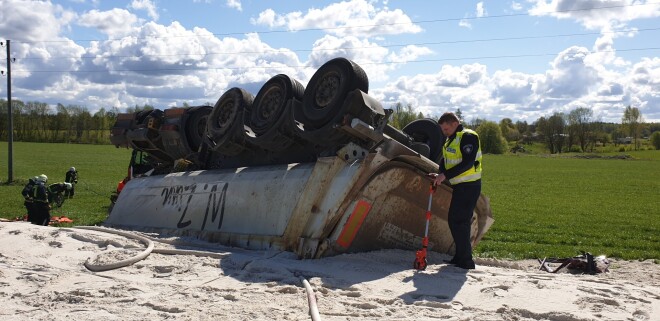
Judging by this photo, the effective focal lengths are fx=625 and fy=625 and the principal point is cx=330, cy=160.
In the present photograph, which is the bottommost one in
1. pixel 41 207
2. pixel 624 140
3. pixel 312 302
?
pixel 41 207

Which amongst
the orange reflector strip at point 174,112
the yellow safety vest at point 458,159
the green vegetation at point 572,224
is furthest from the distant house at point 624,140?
the yellow safety vest at point 458,159

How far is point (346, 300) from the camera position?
4750 mm

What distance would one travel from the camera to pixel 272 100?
28.4 ft

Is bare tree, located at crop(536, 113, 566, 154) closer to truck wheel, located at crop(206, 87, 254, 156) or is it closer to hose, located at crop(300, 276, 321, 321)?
truck wheel, located at crop(206, 87, 254, 156)

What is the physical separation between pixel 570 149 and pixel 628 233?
89.5 m

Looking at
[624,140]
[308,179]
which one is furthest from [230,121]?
[624,140]

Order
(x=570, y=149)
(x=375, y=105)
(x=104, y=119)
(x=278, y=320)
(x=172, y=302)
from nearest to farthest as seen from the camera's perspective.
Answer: (x=278, y=320)
(x=172, y=302)
(x=375, y=105)
(x=104, y=119)
(x=570, y=149)

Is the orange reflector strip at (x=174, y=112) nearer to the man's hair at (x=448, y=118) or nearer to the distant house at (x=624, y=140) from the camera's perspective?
the man's hair at (x=448, y=118)

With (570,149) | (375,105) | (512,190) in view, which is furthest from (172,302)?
(570,149)

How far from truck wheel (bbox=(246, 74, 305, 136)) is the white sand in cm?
236

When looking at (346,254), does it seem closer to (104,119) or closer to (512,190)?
(512,190)

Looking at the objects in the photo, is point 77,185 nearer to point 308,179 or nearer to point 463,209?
point 308,179

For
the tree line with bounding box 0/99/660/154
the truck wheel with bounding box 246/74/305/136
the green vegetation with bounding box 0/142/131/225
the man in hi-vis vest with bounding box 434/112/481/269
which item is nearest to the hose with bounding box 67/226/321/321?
the man in hi-vis vest with bounding box 434/112/481/269

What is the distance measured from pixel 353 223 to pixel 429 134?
7.78 feet
